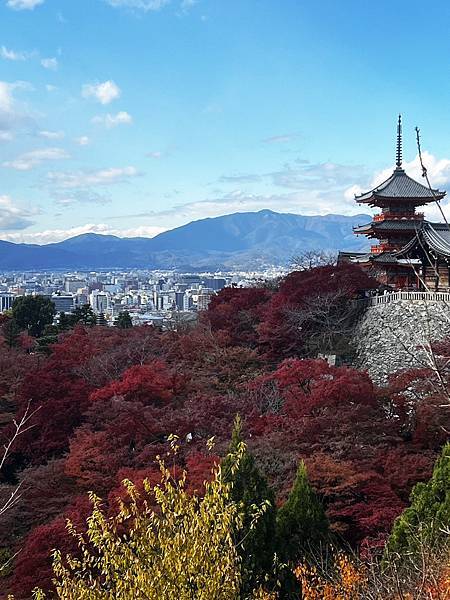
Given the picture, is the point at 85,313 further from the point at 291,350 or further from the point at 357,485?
the point at 357,485

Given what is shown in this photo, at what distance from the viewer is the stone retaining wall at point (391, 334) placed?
17.5 m

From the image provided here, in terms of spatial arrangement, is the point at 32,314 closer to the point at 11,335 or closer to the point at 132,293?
the point at 11,335

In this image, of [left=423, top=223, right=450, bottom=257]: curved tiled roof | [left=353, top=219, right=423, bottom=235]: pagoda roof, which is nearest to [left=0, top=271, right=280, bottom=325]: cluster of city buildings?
[left=353, top=219, right=423, bottom=235]: pagoda roof

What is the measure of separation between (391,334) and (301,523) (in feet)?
33.2

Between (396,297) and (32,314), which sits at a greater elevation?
(396,297)

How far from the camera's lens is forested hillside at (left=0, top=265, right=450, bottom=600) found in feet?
29.6

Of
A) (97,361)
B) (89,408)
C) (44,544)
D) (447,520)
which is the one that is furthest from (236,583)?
(97,361)

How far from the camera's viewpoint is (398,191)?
24.9 m

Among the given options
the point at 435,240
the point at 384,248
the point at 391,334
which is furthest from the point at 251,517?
the point at 384,248

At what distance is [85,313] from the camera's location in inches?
1258

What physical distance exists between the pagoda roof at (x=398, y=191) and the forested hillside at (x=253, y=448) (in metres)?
5.91

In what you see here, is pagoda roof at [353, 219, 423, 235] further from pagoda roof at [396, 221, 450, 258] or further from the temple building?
pagoda roof at [396, 221, 450, 258]

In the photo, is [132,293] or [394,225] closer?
[394,225]

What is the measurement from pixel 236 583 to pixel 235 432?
167 inches
